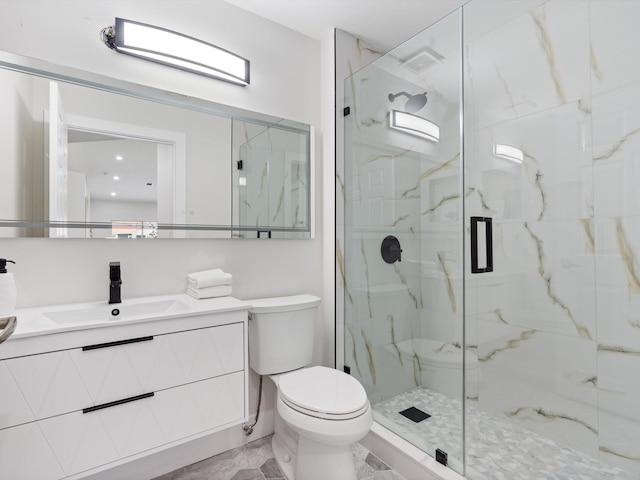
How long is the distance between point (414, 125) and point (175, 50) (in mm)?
1280

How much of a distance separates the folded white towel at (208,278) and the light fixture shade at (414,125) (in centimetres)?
125

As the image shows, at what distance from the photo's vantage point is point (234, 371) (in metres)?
1.46

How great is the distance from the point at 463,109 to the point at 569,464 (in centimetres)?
169

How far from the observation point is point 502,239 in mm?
1686

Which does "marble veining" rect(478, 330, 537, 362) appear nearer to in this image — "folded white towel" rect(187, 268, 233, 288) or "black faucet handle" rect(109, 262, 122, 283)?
"folded white towel" rect(187, 268, 233, 288)

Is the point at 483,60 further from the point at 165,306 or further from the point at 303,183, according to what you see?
the point at 165,306

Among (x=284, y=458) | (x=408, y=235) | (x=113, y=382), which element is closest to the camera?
(x=113, y=382)

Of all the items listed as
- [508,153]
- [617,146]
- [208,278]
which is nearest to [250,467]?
[208,278]

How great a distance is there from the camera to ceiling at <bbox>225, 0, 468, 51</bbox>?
187 cm

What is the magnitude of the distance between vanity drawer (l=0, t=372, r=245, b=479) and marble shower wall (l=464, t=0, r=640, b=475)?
1.24 metres

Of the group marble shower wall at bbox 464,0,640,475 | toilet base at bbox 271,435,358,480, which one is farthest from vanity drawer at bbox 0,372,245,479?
marble shower wall at bbox 464,0,640,475

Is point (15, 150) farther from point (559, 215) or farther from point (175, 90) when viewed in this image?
point (559, 215)

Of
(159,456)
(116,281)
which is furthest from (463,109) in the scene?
(159,456)

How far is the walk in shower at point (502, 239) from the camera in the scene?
4.69 feet
